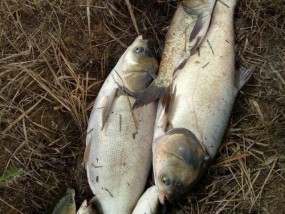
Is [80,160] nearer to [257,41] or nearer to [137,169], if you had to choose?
[137,169]

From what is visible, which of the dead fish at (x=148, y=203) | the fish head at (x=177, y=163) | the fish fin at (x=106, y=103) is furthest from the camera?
the fish fin at (x=106, y=103)

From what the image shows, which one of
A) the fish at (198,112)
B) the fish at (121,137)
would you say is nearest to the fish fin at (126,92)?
the fish at (121,137)

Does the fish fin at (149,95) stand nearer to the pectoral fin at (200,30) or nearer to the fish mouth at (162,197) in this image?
the pectoral fin at (200,30)

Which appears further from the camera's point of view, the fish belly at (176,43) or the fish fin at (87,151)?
the fish belly at (176,43)

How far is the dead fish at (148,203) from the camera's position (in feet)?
12.0

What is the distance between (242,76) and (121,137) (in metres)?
1.00

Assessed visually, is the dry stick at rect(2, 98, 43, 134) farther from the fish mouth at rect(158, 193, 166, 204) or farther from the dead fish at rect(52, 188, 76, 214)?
the fish mouth at rect(158, 193, 166, 204)

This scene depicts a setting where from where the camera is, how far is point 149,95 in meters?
3.82

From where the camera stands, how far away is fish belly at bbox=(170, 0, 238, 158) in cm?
370

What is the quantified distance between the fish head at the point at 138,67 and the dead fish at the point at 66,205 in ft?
3.00

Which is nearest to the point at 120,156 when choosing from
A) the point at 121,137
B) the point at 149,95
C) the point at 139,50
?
the point at 121,137

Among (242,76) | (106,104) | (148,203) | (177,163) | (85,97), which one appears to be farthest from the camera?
(85,97)

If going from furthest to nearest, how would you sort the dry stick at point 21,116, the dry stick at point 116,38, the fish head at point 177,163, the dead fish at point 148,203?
the dry stick at point 116,38, the dry stick at point 21,116, the dead fish at point 148,203, the fish head at point 177,163

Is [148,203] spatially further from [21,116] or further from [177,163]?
[21,116]
